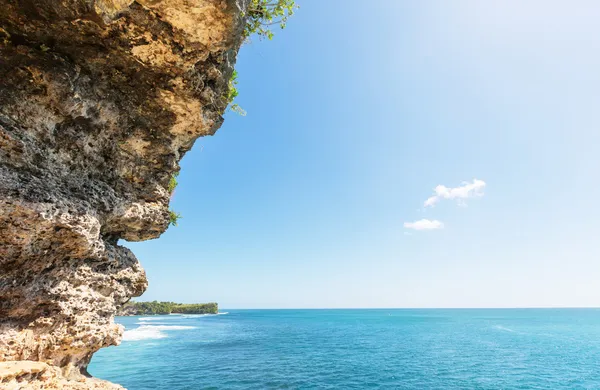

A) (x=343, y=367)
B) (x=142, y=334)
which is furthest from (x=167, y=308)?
(x=343, y=367)

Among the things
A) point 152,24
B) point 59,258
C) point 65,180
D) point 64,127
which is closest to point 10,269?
point 59,258

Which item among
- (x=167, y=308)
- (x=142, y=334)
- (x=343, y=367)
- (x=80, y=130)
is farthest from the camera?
(x=167, y=308)

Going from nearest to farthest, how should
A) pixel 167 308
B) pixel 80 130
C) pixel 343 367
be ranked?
pixel 80 130, pixel 343 367, pixel 167 308

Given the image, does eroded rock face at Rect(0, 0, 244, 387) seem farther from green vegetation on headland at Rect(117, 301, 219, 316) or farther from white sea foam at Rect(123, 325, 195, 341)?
green vegetation on headland at Rect(117, 301, 219, 316)

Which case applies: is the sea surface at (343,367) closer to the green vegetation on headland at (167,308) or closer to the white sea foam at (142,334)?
the white sea foam at (142,334)

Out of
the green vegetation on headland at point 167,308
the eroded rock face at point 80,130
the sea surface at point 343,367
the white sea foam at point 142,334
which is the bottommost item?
the green vegetation on headland at point 167,308

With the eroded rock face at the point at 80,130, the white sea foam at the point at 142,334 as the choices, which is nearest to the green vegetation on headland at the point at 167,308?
the white sea foam at the point at 142,334

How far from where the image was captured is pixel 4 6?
5.88 meters

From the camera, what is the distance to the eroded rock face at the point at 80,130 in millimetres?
6223

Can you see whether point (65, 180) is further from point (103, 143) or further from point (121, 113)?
point (121, 113)

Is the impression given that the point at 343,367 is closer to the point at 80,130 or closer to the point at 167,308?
the point at 80,130

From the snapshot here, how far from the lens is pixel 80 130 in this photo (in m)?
7.82

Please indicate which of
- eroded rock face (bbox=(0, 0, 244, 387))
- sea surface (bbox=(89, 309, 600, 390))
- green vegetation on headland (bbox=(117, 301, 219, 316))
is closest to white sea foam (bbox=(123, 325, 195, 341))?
sea surface (bbox=(89, 309, 600, 390))

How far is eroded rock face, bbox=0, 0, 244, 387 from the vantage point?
20.4ft
